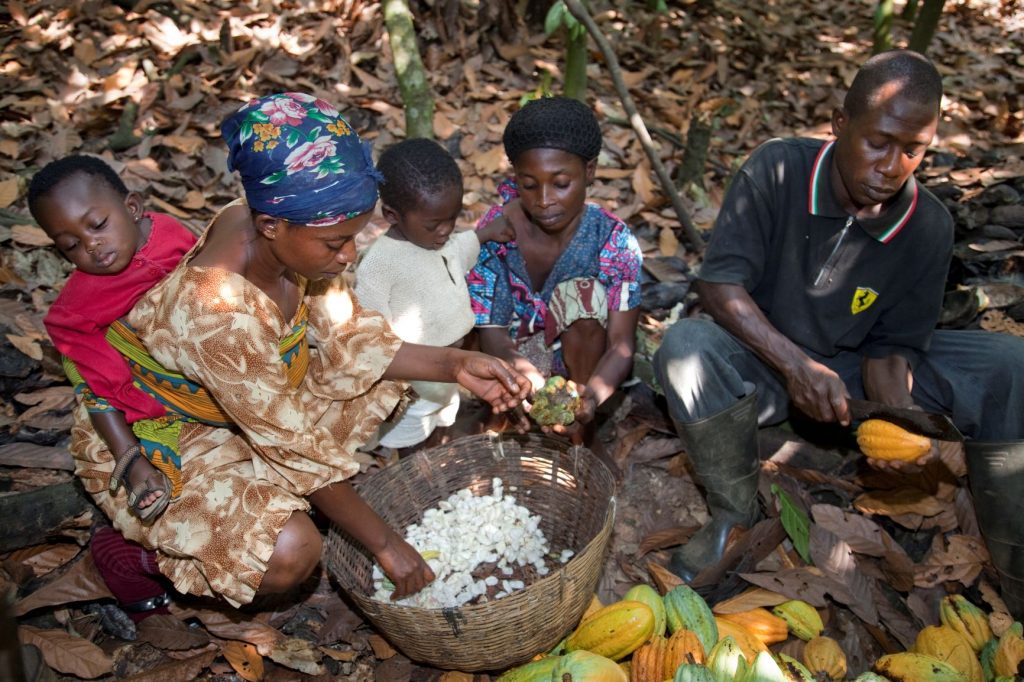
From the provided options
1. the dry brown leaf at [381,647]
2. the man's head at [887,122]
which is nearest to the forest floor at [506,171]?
the dry brown leaf at [381,647]

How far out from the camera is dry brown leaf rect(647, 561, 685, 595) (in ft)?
8.30

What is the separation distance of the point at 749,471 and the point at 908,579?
617mm

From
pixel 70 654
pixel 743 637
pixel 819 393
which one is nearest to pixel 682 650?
pixel 743 637

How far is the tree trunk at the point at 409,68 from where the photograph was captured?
146 inches

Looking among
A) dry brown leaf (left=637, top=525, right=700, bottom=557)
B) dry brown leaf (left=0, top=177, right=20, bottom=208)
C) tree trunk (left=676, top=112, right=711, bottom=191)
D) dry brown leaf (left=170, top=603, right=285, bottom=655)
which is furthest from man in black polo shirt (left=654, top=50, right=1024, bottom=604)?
dry brown leaf (left=0, top=177, right=20, bottom=208)

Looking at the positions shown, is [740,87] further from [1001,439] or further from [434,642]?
[434,642]

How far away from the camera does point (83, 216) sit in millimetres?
2037

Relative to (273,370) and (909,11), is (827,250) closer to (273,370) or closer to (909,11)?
(273,370)

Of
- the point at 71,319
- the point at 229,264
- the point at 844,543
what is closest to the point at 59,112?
the point at 71,319

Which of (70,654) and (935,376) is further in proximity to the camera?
(935,376)

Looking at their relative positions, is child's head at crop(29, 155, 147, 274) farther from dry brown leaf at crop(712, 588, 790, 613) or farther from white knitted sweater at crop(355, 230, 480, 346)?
dry brown leaf at crop(712, 588, 790, 613)

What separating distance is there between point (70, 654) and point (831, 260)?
273cm

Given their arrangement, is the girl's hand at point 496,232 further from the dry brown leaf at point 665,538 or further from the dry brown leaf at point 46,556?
the dry brown leaf at point 46,556

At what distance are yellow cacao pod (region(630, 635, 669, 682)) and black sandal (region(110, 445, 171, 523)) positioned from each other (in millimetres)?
1363
